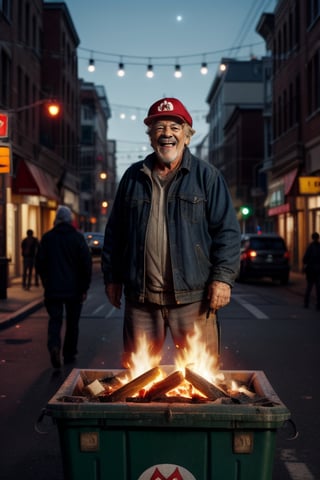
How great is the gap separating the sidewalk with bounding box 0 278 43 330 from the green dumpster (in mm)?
10131

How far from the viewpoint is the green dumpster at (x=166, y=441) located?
316 centimetres

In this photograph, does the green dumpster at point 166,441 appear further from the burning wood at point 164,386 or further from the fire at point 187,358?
the fire at point 187,358

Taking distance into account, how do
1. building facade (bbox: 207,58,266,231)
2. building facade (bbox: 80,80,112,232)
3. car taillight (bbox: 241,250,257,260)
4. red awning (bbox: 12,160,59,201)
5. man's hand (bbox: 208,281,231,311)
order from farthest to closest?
building facade (bbox: 80,80,112,232), building facade (bbox: 207,58,266,231), red awning (bbox: 12,160,59,201), car taillight (bbox: 241,250,257,260), man's hand (bbox: 208,281,231,311)

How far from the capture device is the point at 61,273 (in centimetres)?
903

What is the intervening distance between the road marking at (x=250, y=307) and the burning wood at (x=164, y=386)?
11767 mm

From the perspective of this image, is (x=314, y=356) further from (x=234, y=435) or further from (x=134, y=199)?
(x=234, y=435)

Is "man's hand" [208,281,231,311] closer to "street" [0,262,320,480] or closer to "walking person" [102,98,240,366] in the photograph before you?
"walking person" [102,98,240,366]

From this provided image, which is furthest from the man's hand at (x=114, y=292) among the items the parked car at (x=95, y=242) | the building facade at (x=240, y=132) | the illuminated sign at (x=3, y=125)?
the building facade at (x=240, y=132)

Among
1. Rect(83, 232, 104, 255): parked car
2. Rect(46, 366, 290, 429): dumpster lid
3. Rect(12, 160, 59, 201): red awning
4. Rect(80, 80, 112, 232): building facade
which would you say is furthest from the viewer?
Rect(80, 80, 112, 232): building facade

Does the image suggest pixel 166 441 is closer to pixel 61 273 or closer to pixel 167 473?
pixel 167 473

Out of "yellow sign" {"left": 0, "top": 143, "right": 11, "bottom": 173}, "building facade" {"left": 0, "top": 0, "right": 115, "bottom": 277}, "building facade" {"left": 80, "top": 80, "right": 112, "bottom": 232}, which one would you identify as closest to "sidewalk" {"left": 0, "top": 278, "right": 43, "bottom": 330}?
"building facade" {"left": 0, "top": 0, "right": 115, "bottom": 277}

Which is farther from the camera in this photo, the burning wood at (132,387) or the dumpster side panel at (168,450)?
the burning wood at (132,387)

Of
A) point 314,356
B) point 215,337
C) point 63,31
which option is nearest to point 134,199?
point 215,337

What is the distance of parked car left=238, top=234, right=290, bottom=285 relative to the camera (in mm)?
26172
